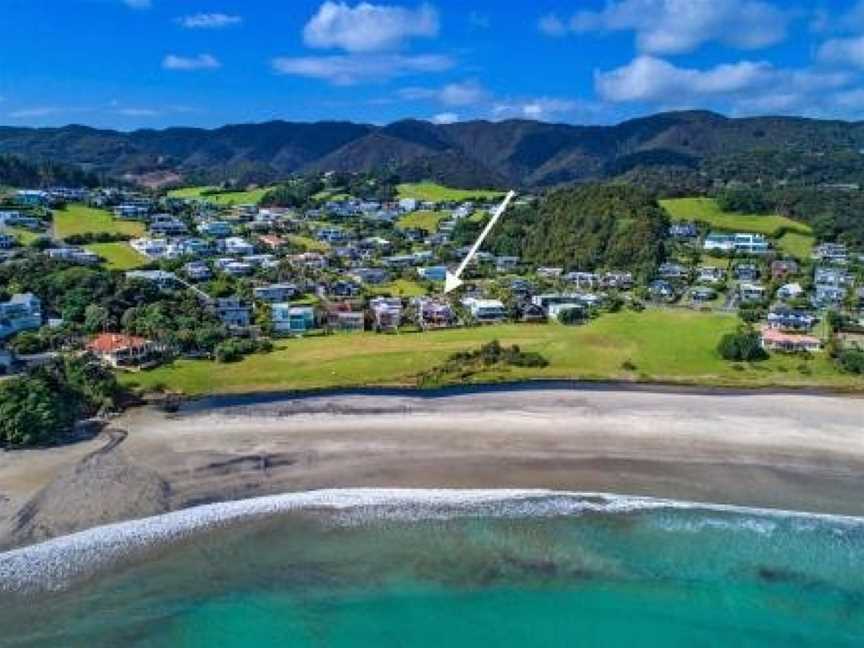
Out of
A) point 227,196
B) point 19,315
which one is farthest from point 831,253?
point 227,196

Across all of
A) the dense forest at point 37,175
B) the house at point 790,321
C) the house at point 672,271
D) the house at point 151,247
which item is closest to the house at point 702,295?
the house at point 672,271

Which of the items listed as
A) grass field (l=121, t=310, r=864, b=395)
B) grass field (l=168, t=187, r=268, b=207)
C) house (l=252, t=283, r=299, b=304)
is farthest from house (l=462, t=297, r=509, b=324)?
grass field (l=168, t=187, r=268, b=207)

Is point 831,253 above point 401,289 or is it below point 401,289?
above

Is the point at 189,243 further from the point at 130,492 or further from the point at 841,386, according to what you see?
the point at 841,386

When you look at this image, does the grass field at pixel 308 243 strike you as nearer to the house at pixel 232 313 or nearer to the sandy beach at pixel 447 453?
the house at pixel 232 313

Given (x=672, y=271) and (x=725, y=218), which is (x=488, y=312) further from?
(x=725, y=218)

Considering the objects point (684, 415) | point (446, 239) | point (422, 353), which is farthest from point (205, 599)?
point (446, 239)
